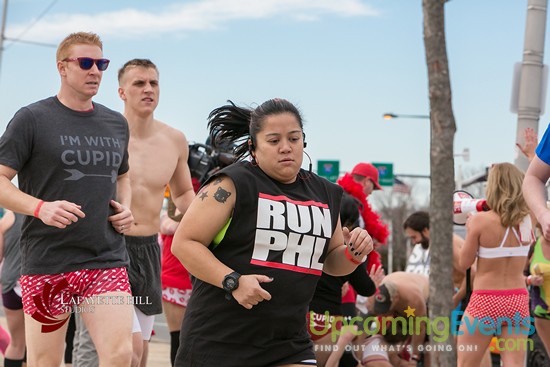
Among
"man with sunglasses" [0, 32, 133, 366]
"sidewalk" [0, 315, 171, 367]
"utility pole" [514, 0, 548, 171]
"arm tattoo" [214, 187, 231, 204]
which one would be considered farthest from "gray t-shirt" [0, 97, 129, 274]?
"sidewalk" [0, 315, 171, 367]

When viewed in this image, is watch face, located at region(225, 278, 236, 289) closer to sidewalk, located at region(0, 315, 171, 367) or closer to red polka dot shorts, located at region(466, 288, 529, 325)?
red polka dot shorts, located at region(466, 288, 529, 325)

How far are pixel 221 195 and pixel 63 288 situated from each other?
1374 mm

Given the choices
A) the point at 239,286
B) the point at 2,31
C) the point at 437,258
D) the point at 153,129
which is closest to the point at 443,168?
the point at 437,258

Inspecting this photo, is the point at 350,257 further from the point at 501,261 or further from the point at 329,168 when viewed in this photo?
the point at 329,168

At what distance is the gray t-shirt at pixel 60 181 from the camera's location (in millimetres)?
5016

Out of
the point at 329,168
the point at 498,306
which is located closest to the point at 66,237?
the point at 498,306

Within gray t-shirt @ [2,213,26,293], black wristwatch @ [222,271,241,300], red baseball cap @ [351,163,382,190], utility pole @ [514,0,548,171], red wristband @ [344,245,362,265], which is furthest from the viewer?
red baseball cap @ [351,163,382,190]

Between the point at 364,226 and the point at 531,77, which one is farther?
the point at 531,77

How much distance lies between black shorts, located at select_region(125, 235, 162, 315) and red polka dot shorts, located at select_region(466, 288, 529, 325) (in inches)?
97.5

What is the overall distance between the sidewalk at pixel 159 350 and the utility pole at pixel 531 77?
4801mm

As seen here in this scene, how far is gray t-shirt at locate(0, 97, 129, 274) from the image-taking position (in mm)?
5016

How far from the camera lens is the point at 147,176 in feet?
21.9
